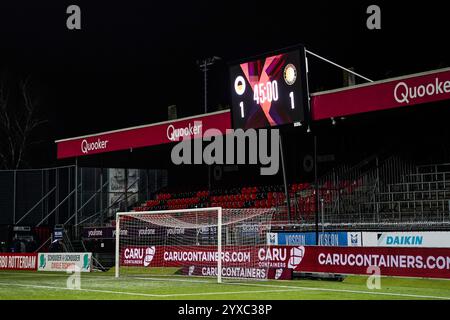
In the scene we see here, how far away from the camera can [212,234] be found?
78.0 feet

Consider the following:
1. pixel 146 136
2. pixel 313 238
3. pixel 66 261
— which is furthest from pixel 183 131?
pixel 313 238

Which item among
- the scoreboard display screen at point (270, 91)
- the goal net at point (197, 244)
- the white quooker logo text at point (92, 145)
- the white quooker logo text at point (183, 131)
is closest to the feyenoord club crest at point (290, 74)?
the scoreboard display screen at point (270, 91)

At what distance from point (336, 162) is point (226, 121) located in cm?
867

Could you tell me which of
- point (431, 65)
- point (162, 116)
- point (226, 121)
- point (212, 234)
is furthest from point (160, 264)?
→ point (162, 116)

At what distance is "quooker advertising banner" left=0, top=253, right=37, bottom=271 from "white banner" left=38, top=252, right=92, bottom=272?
0.74m

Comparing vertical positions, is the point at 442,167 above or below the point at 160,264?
above

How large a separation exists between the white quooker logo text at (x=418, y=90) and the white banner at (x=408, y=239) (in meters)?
3.71

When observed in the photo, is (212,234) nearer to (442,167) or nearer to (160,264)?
(160,264)

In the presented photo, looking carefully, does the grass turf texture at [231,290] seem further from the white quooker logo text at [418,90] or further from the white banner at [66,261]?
the white banner at [66,261]

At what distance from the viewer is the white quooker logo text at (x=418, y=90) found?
19.0 meters

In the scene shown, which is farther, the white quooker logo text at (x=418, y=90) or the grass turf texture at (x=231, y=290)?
the white quooker logo text at (x=418, y=90)

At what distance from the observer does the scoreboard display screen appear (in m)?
20.3

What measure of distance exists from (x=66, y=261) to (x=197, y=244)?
17.9 feet

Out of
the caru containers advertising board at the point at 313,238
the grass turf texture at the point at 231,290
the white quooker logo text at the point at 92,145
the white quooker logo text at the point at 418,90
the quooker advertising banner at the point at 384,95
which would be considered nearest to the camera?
the grass turf texture at the point at 231,290
